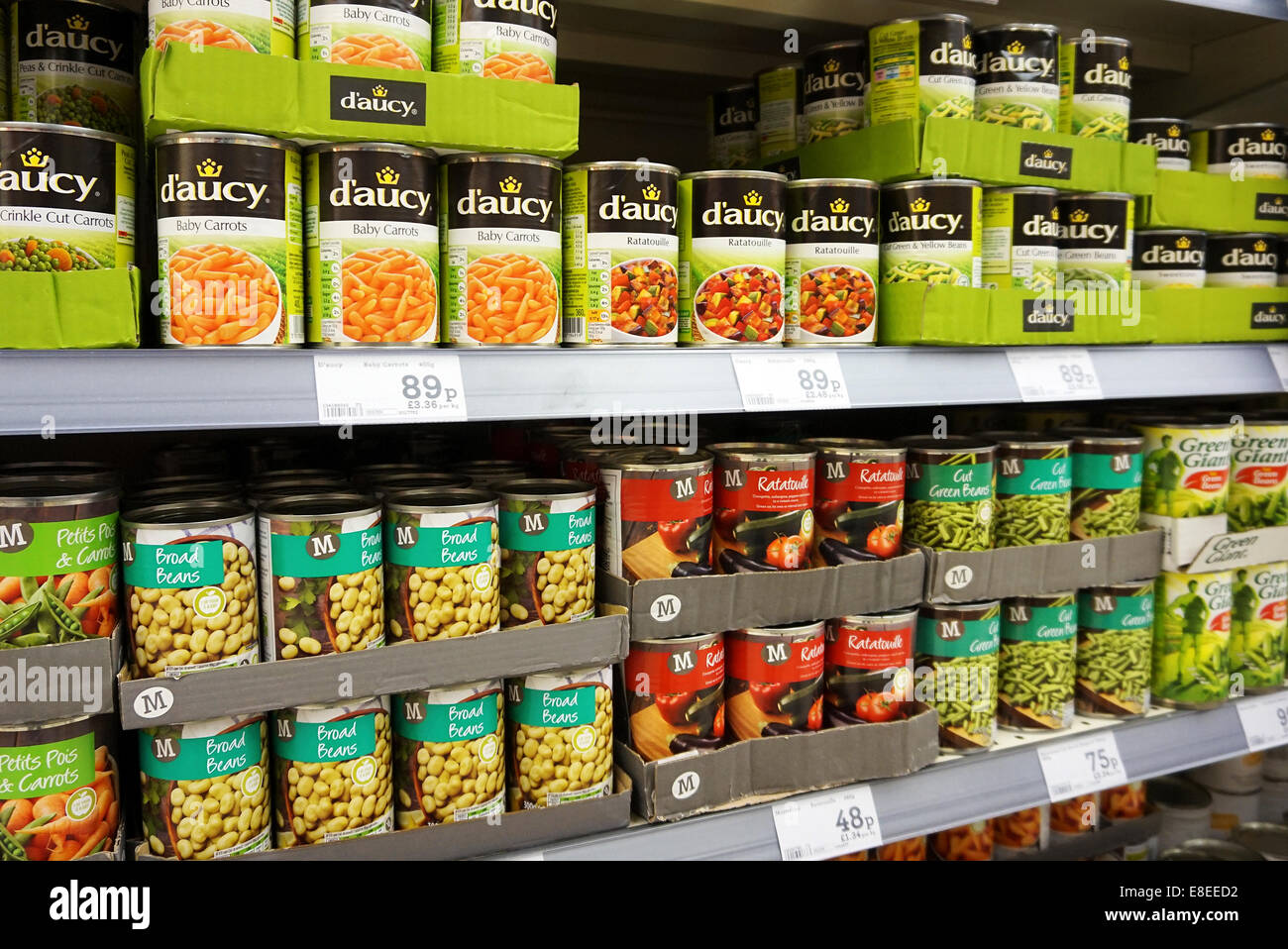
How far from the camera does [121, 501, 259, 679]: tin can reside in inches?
39.6

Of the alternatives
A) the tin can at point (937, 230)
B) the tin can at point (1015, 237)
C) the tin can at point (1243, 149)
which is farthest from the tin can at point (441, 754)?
the tin can at point (1243, 149)

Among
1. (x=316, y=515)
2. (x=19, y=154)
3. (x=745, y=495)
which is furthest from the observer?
(x=745, y=495)

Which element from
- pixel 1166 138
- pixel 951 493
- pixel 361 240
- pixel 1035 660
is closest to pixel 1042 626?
pixel 1035 660

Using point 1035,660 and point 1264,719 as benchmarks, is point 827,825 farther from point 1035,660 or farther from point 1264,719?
point 1264,719

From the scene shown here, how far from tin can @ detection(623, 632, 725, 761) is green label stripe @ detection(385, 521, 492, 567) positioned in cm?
26

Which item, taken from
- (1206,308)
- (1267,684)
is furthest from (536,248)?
(1267,684)

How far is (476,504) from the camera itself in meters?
1.11

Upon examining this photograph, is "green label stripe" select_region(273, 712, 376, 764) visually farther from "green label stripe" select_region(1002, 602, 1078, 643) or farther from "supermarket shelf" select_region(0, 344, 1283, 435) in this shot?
"green label stripe" select_region(1002, 602, 1078, 643)

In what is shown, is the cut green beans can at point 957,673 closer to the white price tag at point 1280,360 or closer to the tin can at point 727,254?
the tin can at point 727,254

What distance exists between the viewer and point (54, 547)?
978mm

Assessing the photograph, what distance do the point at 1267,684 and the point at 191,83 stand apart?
6.08ft
